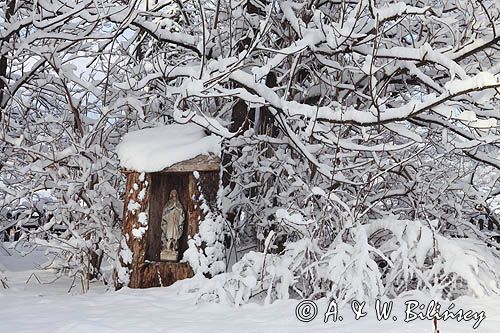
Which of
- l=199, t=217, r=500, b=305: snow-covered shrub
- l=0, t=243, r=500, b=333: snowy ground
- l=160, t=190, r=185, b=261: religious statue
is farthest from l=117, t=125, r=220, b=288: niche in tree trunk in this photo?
l=199, t=217, r=500, b=305: snow-covered shrub

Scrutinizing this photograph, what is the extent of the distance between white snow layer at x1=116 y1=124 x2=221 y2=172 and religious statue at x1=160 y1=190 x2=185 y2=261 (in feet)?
1.44

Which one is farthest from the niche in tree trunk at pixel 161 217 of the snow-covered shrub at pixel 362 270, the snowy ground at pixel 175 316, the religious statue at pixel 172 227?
the snow-covered shrub at pixel 362 270

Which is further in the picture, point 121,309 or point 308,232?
point 308,232

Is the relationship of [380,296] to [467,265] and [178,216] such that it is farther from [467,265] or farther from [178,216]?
[178,216]

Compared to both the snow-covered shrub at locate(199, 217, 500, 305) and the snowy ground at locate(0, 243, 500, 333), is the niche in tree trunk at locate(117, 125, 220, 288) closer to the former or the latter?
the snowy ground at locate(0, 243, 500, 333)

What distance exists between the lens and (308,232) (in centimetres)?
462

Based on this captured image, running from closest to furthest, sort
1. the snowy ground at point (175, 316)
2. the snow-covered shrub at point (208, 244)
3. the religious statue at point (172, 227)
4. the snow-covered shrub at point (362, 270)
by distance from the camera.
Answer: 1. the snowy ground at point (175, 316)
2. the snow-covered shrub at point (362, 270)
3. the snow-covered shrub at point (208, 244)
4. the religious statue at point (172, 227)

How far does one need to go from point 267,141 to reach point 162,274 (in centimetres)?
180

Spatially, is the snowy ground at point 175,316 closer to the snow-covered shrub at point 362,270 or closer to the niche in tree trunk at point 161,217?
the snow-covered shrub at point 362,270

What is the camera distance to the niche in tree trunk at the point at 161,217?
5230 mm

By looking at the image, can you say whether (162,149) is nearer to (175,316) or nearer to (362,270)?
(175,316)

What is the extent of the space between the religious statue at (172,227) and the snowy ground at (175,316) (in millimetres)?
636

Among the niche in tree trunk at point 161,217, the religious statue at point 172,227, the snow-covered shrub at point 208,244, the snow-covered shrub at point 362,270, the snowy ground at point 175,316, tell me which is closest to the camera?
the snowy ground at point 175,316

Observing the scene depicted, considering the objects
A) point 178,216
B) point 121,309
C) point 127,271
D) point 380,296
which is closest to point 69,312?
point 121,309
